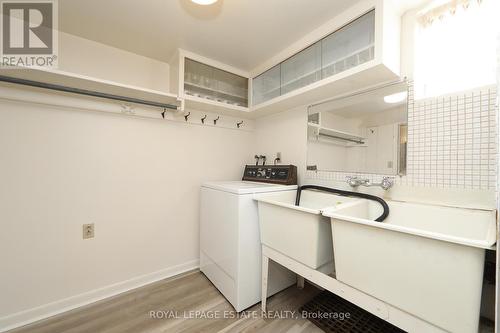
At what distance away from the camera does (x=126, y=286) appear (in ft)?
5.71

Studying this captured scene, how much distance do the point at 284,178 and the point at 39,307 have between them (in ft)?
6.79

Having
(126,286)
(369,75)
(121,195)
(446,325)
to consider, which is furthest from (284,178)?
(126,286)

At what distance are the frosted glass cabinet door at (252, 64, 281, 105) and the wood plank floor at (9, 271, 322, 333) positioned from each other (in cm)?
185

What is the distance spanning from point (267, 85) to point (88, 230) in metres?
2.06

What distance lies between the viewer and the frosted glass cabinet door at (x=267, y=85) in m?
1.94

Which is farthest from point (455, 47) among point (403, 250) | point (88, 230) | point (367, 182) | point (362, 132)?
point (88, 230)

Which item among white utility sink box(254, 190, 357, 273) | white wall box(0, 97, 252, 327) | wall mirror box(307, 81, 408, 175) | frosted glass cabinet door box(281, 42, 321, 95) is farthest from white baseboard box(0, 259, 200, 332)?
frosted glass cabinet door box(281, 42, 321, 95)

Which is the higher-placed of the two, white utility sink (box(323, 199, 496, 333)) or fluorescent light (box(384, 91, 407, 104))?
fluorescent light (box(384, 91, 407, 104))

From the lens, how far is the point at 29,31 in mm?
1438

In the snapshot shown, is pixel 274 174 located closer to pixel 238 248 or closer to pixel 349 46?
pixel 238 248

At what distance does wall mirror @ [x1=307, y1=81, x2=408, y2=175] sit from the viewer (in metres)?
1.34

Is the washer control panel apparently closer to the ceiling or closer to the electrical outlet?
the ceiling

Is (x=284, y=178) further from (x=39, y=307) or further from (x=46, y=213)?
(x=39, y=307)

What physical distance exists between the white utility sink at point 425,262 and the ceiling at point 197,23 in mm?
1346
